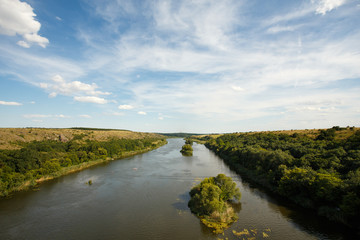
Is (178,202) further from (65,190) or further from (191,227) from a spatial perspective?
(65,190)

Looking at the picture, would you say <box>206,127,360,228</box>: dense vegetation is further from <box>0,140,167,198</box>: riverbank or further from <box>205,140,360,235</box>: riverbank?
<box>0,140,167,198</box>: riverbank

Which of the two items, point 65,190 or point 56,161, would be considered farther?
point 56,161

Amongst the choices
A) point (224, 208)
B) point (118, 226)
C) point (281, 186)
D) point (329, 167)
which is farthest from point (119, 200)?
point (329, 167)

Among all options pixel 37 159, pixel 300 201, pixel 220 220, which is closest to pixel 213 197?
pixel 220 220

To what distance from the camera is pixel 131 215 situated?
89.5ft

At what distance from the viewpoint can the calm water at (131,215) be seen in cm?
2258

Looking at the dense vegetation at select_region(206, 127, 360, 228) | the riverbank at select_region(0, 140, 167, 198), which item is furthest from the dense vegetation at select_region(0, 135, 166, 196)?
the dense vegetation at select_region(206, 127, 360, 228)

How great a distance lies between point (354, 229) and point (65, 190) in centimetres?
4855

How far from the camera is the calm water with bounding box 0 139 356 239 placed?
2258 centimetres

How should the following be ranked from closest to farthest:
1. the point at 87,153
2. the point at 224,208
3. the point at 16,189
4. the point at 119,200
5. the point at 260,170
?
1. the point at 224,208
2. the point at 119,200
3. the point at 16,189
4. the point at 260,170
5. the point at 87,153

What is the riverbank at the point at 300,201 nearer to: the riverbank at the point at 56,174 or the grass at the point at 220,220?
the grass at the point at 220,220

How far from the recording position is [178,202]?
3173 cm

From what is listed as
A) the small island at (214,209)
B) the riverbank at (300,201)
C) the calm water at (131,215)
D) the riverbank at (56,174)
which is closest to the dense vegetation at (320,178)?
the riverbank at (300,201)

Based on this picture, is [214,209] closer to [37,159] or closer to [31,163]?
Result: [31,163]
